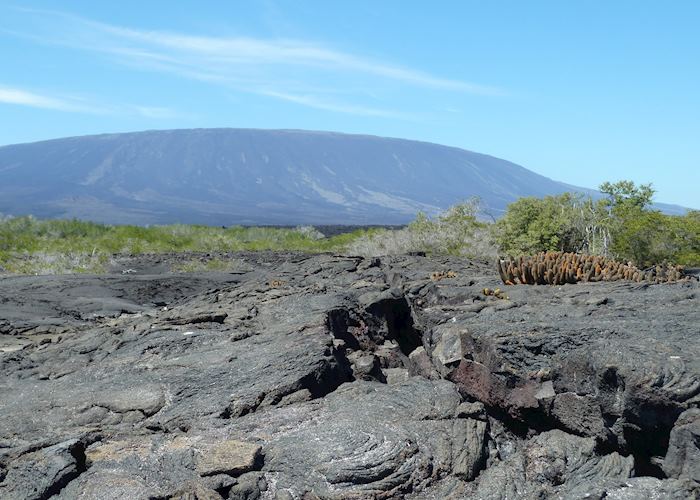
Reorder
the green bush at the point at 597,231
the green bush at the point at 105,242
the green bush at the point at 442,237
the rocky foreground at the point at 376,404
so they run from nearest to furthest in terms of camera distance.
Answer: the rocky foreground at the point at 376,404
the green bush at the point at 597,231
the green bush at the point at 442,237
the green bush at the point at 105,242

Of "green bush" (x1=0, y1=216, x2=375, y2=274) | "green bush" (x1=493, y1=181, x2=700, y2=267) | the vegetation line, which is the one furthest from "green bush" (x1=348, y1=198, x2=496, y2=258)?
"green bush" (x1=0, y1=216, x2=375, y2=274)

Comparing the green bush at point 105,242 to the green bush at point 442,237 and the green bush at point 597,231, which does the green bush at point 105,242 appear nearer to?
the green bush at point 442,237

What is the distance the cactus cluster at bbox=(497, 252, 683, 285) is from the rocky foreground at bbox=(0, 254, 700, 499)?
0.94 metres

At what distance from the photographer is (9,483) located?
20.4ft

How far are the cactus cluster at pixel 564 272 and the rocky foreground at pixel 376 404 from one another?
94cm

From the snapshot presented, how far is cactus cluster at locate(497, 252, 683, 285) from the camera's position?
12.3m

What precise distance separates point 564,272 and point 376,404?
6.15 metres

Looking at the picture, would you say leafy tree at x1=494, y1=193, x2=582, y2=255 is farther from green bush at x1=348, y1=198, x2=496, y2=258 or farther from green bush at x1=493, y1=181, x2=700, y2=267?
green bush at x1=348, y1=198, x2=496, y2=258

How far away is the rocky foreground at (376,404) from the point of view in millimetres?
6078

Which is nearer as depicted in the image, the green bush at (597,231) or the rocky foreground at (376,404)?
the rocky foreground at (376,404)

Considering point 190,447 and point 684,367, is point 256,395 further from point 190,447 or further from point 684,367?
point 684,367

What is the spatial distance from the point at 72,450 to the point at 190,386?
1706 millimetres

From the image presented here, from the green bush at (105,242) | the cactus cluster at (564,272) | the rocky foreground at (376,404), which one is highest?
the cactus cluster at (564,272)

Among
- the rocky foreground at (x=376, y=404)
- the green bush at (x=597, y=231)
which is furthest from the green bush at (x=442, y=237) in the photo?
the rocky foreground at (x=376, y=404)
